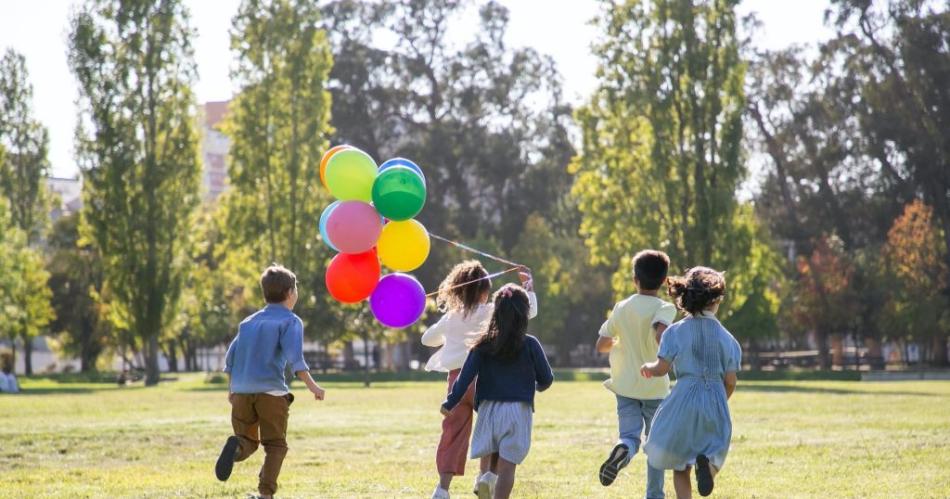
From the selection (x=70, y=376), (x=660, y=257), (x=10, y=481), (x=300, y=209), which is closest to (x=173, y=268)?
(x=300, y=209)

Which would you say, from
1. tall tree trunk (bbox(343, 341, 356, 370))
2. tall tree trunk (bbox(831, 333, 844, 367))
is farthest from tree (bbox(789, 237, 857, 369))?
tall tree trunk (bbox(343, 341, 356, 370))

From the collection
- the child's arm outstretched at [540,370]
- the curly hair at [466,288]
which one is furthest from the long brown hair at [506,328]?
the curly hair at [466,288]

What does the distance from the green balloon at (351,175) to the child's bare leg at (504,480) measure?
3.94 m

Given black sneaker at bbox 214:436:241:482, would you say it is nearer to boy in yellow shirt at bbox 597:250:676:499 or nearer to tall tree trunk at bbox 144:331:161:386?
boy in yellow shirt at bbox 597:250:676:499

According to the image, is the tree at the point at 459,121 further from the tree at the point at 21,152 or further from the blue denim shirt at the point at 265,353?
the blue denim shirt at the point at 265,353

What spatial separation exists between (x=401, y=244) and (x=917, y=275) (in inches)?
1802

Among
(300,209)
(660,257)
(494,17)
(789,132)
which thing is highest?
(494,17)

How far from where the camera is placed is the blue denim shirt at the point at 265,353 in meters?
9.39

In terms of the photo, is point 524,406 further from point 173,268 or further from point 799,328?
point 799,328

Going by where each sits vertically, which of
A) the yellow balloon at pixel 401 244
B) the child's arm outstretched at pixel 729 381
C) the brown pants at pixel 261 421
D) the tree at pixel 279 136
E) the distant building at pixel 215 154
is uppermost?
the distant building at pixel 215 154

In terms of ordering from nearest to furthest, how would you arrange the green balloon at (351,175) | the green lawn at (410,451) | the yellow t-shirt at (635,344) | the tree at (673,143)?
the yellow t-shirt at (635,344)
the green lawn at (410,451)
the green balloon at (351,175)
the tree at (673,143)

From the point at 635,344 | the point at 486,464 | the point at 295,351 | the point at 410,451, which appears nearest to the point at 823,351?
the point at 410,451

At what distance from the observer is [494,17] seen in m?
65.3

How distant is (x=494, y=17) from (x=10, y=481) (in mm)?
55093
